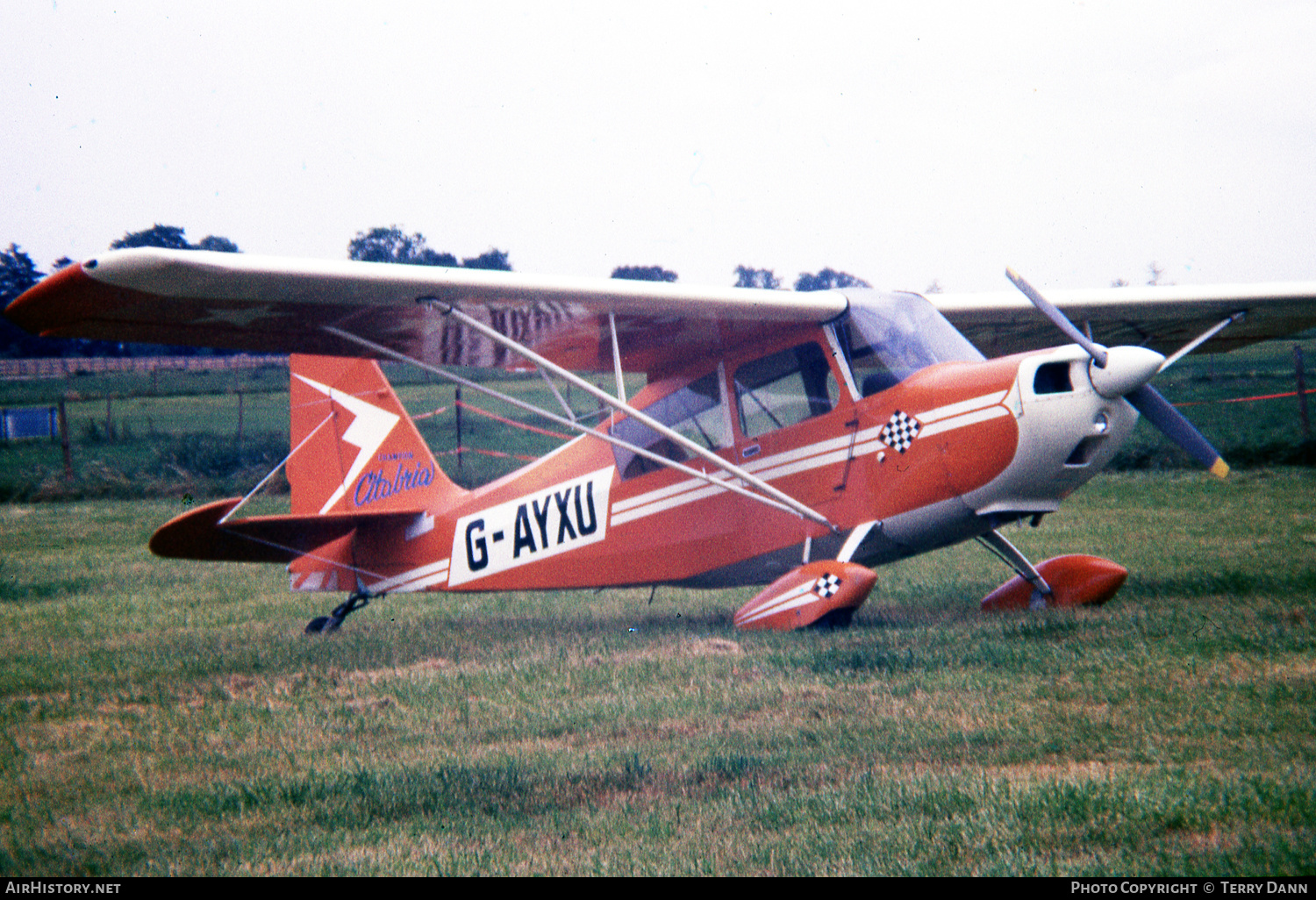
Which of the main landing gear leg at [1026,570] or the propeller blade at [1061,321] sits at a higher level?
A: the propeller blade at [1061,321]

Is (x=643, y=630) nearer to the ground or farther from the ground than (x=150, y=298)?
nearer to the ground

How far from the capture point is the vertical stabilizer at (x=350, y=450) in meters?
8.81

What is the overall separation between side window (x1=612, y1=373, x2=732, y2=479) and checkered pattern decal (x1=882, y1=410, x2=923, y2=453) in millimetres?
1233

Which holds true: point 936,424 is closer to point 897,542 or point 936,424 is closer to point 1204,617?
point 897,542

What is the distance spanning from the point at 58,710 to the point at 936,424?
5405 millimetres

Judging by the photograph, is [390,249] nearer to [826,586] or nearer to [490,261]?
[490,261]

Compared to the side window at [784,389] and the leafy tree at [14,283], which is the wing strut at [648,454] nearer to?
the side window at [784,389]

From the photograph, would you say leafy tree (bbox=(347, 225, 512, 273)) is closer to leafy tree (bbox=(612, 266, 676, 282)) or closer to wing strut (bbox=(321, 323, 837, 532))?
leafy tree (bbox=(612, 266, 676, 282))

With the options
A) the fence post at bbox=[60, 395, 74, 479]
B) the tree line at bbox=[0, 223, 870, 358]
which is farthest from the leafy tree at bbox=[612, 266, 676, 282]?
the fence post at bbox=[60, 395, 74, 479]

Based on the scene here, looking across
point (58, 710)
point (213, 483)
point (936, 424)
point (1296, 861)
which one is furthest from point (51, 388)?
point (1296, 861)

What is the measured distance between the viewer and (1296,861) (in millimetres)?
2660

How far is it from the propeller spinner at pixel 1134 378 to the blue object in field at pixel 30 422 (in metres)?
23.8

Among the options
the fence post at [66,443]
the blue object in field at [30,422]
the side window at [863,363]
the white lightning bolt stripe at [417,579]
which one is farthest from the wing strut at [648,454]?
the blue object in field at [30,422]
